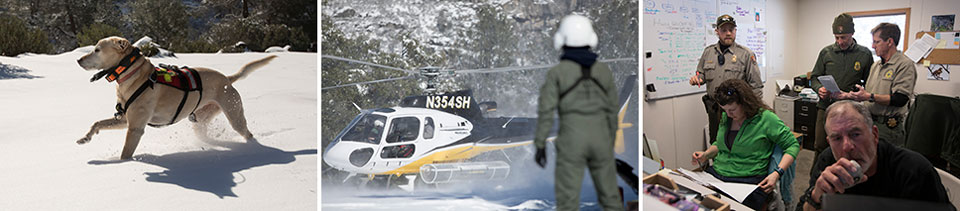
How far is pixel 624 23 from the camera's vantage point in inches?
94.3

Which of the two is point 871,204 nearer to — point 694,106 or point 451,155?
point 694,106

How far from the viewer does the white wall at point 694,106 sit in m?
2.45

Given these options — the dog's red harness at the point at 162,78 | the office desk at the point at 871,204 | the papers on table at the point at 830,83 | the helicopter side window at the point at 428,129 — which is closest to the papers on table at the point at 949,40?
the papers on table at the point at 830,83

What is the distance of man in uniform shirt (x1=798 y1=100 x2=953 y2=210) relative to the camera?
1.89 m

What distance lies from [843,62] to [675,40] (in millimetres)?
952

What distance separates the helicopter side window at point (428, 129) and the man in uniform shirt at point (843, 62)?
155cm

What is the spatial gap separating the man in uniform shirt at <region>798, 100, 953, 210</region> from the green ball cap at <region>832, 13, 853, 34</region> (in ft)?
1.32

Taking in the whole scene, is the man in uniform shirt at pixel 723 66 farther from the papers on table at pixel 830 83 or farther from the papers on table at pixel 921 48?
the papers on table at pixel 921 48

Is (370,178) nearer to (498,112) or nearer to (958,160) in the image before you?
(498,112)

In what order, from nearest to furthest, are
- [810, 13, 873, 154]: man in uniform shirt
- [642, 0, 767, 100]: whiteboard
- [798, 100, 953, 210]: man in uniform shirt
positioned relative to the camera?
[798, 100, 953, 210]: man in uniform shirt, [810, 13, 873, 154]: man in uniform shirt, [642, 0, 767, 100]: whiteboard

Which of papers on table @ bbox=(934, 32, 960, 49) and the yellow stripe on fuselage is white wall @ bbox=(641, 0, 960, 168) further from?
the yellow stripe on fuselage

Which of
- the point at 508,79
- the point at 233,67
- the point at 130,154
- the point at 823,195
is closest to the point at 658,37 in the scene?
the point at 508,79

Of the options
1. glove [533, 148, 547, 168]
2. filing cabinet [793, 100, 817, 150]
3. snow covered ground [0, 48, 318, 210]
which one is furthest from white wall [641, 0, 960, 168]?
snow covered ground [0, 48, 318, 210]

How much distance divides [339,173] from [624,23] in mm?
1444
